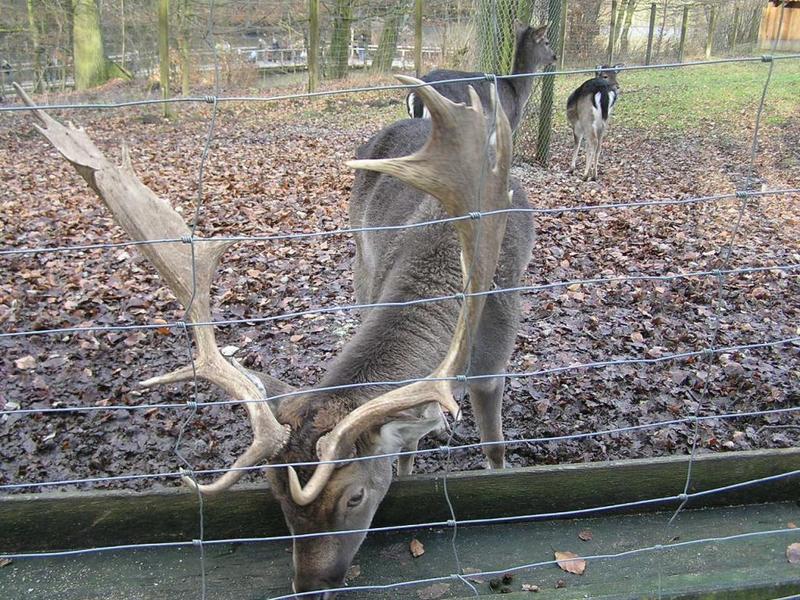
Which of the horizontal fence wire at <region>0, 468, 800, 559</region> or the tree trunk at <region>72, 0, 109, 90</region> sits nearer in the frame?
the horizontal fence wire at <region>0, 468, 800, 559</region>

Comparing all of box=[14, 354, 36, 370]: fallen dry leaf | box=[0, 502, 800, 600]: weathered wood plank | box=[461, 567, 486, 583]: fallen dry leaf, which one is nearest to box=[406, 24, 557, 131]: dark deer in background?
box=[14, 354, 36, 370]: fallen dry leaf

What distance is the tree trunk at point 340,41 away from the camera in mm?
20500

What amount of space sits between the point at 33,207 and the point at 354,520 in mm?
8112

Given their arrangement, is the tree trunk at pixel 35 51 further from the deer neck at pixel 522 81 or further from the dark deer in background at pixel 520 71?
the deer neck at pixel 522 81

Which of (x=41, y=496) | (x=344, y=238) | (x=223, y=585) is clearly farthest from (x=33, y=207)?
(x=223, y=585)

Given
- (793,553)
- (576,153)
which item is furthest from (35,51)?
(793,553)

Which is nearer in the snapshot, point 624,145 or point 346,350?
point 346,350

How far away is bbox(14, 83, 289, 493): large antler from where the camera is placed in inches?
105

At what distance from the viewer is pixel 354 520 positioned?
284cm

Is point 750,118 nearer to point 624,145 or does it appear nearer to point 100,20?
point 624,145

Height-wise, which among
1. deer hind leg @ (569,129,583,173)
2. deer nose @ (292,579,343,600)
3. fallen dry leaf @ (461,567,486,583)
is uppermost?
deer hind leg @ (569,129,583,173)

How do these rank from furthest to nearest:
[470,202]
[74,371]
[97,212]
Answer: [97,212], [74,371], [470,202]

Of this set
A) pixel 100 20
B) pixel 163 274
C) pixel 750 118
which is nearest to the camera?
pixel 163 274

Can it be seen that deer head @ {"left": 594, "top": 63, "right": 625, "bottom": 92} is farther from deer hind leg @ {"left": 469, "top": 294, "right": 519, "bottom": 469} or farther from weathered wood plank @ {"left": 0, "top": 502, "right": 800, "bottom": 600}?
weathered wood plank @ {"left": 0, "top": 502, "right": 800, "bottom": 600}
